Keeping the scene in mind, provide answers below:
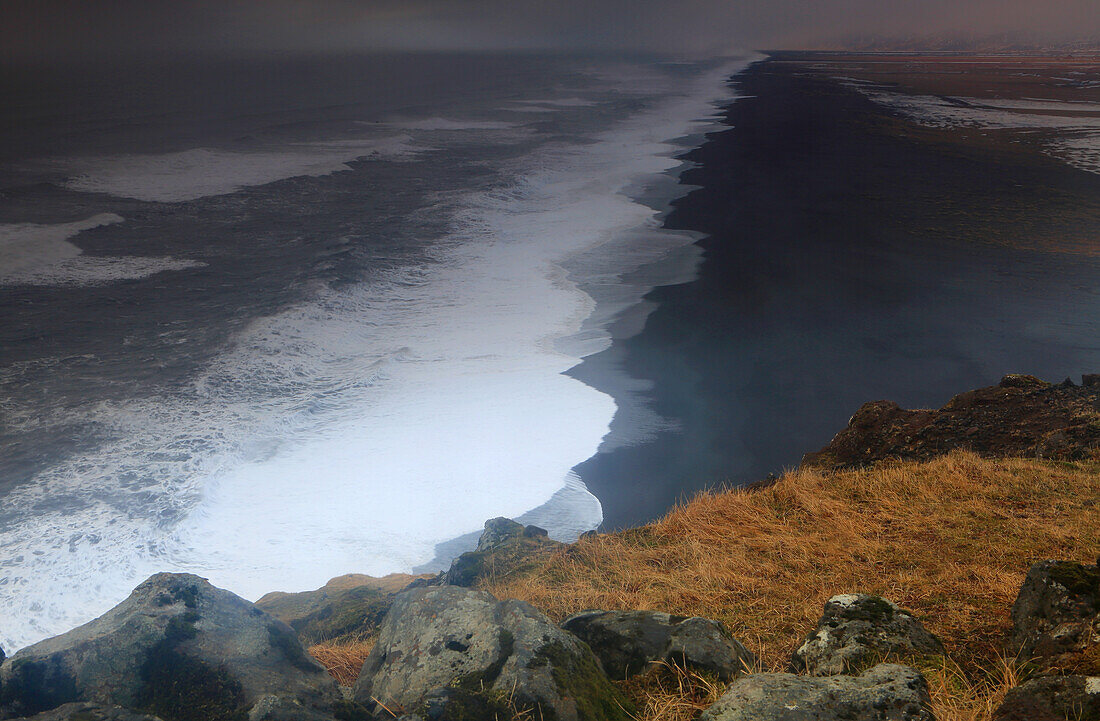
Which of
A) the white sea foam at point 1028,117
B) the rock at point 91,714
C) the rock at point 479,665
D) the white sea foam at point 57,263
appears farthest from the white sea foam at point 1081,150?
the rock at point 91,714

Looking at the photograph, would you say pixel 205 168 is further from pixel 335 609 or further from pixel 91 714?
pixel 91 714

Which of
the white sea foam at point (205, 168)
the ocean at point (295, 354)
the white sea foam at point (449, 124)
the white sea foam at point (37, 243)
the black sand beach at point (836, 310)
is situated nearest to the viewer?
the ocean at point (295, 354)

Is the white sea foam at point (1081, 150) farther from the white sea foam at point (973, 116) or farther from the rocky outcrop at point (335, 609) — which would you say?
the rocky outcrop at point (335, 609)

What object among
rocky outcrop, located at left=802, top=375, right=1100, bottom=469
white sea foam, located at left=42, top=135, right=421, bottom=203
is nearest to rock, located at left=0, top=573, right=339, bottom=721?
rocky outcrop, located at left=802, top=375, right=1100, bottom=469

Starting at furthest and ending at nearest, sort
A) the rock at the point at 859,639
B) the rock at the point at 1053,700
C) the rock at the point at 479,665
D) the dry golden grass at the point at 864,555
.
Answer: the dry golden grass at the point at 864,555 < the rock at the point at 859,639 < the rock at the point at 479,665 < the rock at the point at 1053,700

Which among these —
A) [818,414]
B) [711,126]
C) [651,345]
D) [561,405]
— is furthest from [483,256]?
[711,126]

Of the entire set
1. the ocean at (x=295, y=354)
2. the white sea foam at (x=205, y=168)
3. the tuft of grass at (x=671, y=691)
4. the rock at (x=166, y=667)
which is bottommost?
the ocean at (x=295, y=354)

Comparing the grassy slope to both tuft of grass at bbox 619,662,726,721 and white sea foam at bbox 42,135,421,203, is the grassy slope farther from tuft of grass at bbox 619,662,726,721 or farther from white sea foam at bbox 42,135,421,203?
white sea foam at bbox 42,135,421,203
